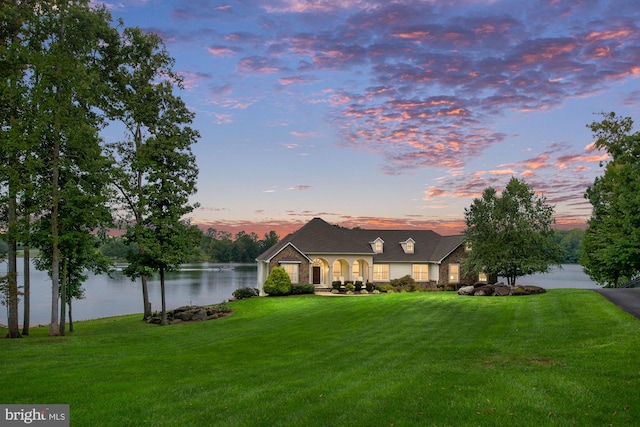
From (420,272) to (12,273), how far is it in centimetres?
3763

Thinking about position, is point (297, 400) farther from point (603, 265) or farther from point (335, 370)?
point (603, 265)

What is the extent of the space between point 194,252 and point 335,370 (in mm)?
19871

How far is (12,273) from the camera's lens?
21.0m

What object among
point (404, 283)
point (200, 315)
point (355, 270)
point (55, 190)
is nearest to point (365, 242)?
point (355, 270)

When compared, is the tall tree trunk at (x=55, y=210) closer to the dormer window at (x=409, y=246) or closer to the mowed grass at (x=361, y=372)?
the mowed grass at (x=361, y=372)

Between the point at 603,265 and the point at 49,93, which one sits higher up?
the point at 49,93

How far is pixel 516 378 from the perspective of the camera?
418 inches

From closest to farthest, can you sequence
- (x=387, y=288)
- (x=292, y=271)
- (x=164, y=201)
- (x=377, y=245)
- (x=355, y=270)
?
(x=164, y=201) → (x=292, y=271) → (x=387, y=288) → (x=355, y=270) → (x=377, y=245)

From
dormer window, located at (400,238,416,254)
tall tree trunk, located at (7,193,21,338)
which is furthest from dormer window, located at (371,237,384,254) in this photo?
tall tree trunk, located at (7,193,21,338)

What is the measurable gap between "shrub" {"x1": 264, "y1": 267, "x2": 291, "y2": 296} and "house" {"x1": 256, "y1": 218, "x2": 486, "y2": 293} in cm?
332

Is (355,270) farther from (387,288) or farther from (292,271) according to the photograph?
(292,271)

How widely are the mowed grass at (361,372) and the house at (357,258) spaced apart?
69.1 ft

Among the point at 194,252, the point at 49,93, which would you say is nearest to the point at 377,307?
the point at 194,252

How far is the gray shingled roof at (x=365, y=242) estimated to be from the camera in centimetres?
4600
